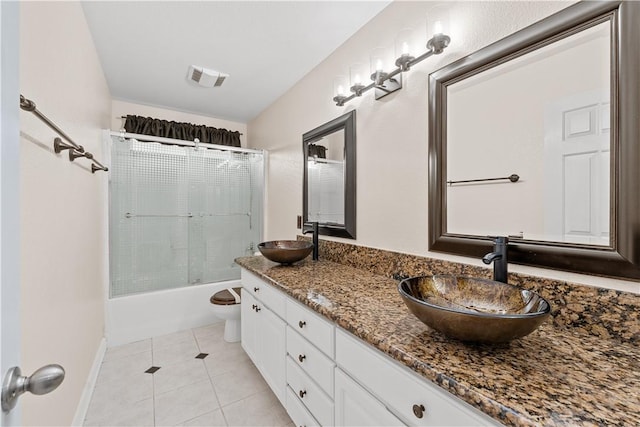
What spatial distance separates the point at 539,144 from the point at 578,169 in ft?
0.48

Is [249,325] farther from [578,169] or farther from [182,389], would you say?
[578,169]

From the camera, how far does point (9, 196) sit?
1.52ft

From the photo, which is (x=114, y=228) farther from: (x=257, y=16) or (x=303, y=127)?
(x=257, y=16)

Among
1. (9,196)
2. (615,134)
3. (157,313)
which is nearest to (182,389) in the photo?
(157,313)

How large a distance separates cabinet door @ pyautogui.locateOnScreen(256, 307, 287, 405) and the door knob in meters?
1.08

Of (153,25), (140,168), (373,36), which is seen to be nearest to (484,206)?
(373,36)

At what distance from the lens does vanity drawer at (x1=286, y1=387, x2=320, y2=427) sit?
1.29 meters

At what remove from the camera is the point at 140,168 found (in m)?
2.75

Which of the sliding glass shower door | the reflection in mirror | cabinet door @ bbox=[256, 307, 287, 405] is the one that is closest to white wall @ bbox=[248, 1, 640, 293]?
the reflection in mirror

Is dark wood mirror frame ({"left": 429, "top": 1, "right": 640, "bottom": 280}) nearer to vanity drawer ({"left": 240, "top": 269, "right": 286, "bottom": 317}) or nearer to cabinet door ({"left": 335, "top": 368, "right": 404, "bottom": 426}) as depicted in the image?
cabinet door ({"left": 335, "top": 368, "right": 404, "bottom": 426})

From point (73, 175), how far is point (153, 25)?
107 centimetres

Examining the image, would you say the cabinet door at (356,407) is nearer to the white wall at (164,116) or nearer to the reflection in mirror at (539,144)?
the reflection in mirror at (539,144)

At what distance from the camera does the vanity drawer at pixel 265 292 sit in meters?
1.55

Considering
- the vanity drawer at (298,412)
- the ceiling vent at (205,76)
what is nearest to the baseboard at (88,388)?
the vanity drawer at (298,412)
